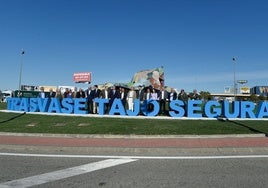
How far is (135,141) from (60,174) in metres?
4.52

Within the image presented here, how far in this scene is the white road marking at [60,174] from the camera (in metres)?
6.29

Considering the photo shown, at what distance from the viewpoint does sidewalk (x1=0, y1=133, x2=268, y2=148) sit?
34.4ft

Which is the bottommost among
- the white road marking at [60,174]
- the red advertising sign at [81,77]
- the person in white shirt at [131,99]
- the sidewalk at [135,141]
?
the white road marking at [60,174]

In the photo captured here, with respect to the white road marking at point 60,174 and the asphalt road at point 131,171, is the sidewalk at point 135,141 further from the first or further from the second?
the white road marking at point 60,174


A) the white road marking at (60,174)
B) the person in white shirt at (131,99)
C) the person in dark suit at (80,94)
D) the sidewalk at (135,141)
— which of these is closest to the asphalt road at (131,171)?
the white road marking at (60,174)

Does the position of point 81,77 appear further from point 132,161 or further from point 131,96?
point 132,161

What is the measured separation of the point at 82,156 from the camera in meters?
9.19

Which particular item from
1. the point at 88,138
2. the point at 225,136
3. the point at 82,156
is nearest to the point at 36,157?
the point at 82,156

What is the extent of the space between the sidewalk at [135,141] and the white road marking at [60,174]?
6.74ft

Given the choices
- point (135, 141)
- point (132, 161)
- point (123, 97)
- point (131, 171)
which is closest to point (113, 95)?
point (123, 97)

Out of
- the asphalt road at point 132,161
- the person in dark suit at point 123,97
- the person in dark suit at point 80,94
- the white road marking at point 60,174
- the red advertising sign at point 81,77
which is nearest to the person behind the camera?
the white road marking at point 60,174

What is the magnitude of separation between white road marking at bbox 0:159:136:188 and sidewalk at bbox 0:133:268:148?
6.74 feet

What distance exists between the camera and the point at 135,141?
11.3m

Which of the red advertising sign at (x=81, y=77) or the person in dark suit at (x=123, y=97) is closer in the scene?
the person in dark suit at (x=123, y=97)
